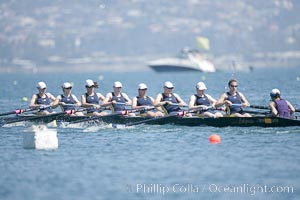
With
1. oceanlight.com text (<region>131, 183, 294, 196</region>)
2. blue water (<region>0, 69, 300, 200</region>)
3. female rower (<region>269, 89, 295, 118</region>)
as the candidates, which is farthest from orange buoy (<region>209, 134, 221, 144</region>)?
oceanlight.com text (<region>131, 183, 294, 196</region>)

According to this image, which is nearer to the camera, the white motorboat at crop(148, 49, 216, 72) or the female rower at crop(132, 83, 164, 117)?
the female rower at crop(132, 83, 164, 117)

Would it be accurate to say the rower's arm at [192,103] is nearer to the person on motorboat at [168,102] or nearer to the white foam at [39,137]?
the person on motorboat at [168,102]

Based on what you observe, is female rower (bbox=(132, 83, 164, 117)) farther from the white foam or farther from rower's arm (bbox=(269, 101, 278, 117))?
the white foam

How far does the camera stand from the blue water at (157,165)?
24.7 meters

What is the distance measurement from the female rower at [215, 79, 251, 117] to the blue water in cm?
77

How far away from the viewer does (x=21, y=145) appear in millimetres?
32906

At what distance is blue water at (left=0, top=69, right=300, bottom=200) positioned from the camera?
24.7 metres

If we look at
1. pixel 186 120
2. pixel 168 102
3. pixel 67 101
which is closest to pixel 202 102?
pixel 186 120

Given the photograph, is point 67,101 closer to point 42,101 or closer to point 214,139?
point 42,101

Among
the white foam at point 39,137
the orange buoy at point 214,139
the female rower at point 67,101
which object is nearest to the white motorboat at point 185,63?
the female rower at point 67,101

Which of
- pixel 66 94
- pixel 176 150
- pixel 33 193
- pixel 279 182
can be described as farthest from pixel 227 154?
pixel 66 94

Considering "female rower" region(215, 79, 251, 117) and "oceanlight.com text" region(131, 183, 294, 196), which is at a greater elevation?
"female rower" region(215, 79, 251, 117)

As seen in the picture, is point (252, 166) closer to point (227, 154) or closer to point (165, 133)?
point (227, 154)

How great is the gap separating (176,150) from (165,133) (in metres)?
4.21
